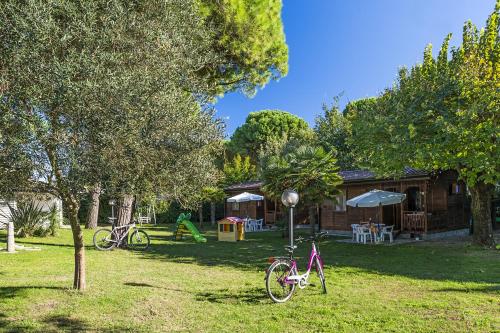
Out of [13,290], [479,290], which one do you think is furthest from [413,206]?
[13,290]

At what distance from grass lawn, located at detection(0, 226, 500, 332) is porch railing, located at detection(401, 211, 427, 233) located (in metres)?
6.01

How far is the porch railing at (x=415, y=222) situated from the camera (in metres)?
18.5

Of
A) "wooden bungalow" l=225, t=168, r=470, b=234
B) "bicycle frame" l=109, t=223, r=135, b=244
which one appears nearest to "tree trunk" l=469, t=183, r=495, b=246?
"wooden bungalow" l=225, t=168, r=470, b=234

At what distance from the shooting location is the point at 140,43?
6.91 m

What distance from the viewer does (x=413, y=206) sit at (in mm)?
21281

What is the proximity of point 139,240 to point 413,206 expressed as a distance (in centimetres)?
1372

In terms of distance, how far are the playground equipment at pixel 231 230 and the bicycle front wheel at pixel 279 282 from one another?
1157cm

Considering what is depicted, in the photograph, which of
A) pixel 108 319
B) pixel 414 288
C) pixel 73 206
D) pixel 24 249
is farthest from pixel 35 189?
pixel 24 249

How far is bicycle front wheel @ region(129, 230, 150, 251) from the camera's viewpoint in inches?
600

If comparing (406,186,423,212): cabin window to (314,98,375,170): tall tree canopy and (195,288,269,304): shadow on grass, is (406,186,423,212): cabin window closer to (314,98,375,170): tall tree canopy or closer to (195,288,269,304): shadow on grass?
(314,98,375,170): tall tree canopy

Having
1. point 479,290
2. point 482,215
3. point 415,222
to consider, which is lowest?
point 479,290

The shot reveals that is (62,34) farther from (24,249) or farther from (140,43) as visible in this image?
(24,249)

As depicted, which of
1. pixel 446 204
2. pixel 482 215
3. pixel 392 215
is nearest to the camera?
pixel 482 215

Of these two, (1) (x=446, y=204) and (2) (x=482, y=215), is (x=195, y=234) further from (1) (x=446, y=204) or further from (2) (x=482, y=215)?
(1) (x=446, y=204)
